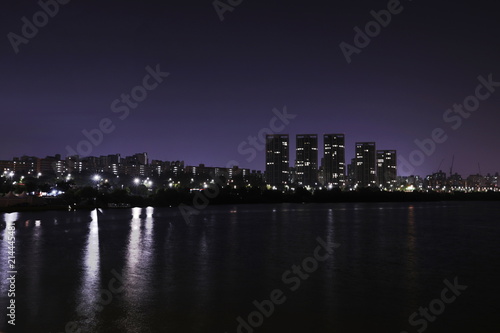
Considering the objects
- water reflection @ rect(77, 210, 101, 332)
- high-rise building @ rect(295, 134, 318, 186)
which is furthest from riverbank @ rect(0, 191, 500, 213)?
high-rise building @ rect(295, 134, 318, 186)

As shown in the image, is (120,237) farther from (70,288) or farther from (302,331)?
(302,331)

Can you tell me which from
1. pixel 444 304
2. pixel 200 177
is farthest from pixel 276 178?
pixel 444 304

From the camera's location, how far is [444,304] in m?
11.4

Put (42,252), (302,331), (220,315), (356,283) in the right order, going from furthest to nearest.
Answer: (42,252) → (356,283) → (220,315) → (302,331)

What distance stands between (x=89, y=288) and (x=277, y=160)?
182 m

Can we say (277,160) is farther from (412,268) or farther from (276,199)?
(412,268)

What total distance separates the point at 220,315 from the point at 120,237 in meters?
16.9

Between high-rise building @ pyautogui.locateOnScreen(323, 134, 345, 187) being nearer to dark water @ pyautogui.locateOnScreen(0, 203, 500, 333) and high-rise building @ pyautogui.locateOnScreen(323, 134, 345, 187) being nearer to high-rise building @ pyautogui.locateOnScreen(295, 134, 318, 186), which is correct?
high-rise building @ pyautogui.locateOnScreen(295, 134, 318, 186)

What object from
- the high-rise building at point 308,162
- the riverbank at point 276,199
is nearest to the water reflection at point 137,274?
the riverbank at point 276,199

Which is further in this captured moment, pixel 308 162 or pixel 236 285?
pixel 308 162

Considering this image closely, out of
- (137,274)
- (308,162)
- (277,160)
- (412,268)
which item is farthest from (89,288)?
(308,162)

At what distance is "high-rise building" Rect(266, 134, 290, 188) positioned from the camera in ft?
630

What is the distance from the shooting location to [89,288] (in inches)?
469

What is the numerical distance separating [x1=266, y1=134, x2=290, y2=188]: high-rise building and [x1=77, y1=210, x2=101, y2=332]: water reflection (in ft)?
566
